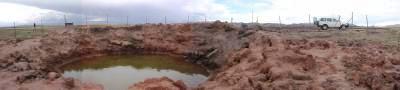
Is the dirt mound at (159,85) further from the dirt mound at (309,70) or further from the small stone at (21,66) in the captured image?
the small stone at (21,66)

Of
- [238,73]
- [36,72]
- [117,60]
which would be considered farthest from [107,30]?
[238,73]

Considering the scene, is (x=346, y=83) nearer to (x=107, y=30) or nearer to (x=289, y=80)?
(x=289, y=80)

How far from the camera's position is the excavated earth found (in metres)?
21.1

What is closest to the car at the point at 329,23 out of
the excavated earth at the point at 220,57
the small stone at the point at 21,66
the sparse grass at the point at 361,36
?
the sparse grass at the point at 361,36

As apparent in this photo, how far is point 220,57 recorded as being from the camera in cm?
3884

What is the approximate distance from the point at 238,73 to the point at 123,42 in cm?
2474

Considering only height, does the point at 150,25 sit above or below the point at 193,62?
above

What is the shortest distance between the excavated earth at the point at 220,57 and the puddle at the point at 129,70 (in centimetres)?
129

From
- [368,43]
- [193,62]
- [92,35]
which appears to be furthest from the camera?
[92,35]

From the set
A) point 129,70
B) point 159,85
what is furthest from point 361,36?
point 159,85

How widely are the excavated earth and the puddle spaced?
4.24 ft

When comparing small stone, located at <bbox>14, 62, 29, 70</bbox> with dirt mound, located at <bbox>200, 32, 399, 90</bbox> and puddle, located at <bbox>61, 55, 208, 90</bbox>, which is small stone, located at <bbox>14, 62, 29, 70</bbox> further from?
dirt mound, located at <bbox>200, 32, 399, 90</bbox>

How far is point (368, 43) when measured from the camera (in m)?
31.8

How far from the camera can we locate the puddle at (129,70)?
1304 inches
